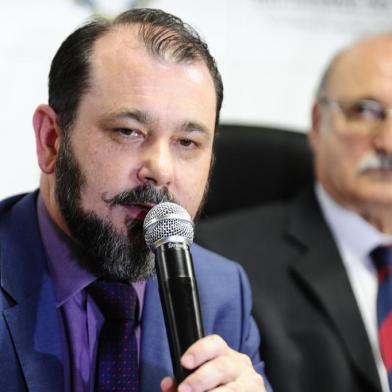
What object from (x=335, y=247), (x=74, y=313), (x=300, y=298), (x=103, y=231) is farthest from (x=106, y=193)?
(x=335, y=247)

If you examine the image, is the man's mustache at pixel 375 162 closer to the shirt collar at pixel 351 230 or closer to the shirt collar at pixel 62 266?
the shirt collar at pixel 351 230

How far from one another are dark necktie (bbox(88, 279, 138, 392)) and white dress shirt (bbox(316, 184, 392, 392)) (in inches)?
18.7

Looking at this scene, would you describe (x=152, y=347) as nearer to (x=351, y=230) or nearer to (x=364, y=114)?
(x=351, y=230)

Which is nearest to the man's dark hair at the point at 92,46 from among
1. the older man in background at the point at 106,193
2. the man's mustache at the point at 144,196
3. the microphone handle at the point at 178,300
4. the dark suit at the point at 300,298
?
the older man in background at the point at 106,193

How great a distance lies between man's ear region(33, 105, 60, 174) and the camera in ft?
2.88

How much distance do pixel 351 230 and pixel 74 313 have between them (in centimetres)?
70

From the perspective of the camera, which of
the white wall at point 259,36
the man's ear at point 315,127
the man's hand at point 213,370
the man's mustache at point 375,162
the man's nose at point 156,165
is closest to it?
the man's hand at point 213,370

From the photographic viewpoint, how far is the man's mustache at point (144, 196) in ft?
2.62

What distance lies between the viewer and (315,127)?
5.38 ft

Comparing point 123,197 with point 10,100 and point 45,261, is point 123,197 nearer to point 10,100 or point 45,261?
point 45,261

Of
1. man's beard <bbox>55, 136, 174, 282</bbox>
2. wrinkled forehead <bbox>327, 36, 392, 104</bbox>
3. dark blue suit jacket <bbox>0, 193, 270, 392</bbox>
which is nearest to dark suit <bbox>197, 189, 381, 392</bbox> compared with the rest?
dark blue suit jacket <bbox>0, 193, 270, 392</bbox>

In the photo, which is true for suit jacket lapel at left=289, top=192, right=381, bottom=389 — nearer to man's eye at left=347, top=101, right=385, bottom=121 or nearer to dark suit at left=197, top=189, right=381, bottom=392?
dark suit at left=197, top=189, right=381, bottom=392

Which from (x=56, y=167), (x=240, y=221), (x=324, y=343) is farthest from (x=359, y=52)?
(x=56, y=167)

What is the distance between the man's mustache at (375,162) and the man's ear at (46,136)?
0.76 m
